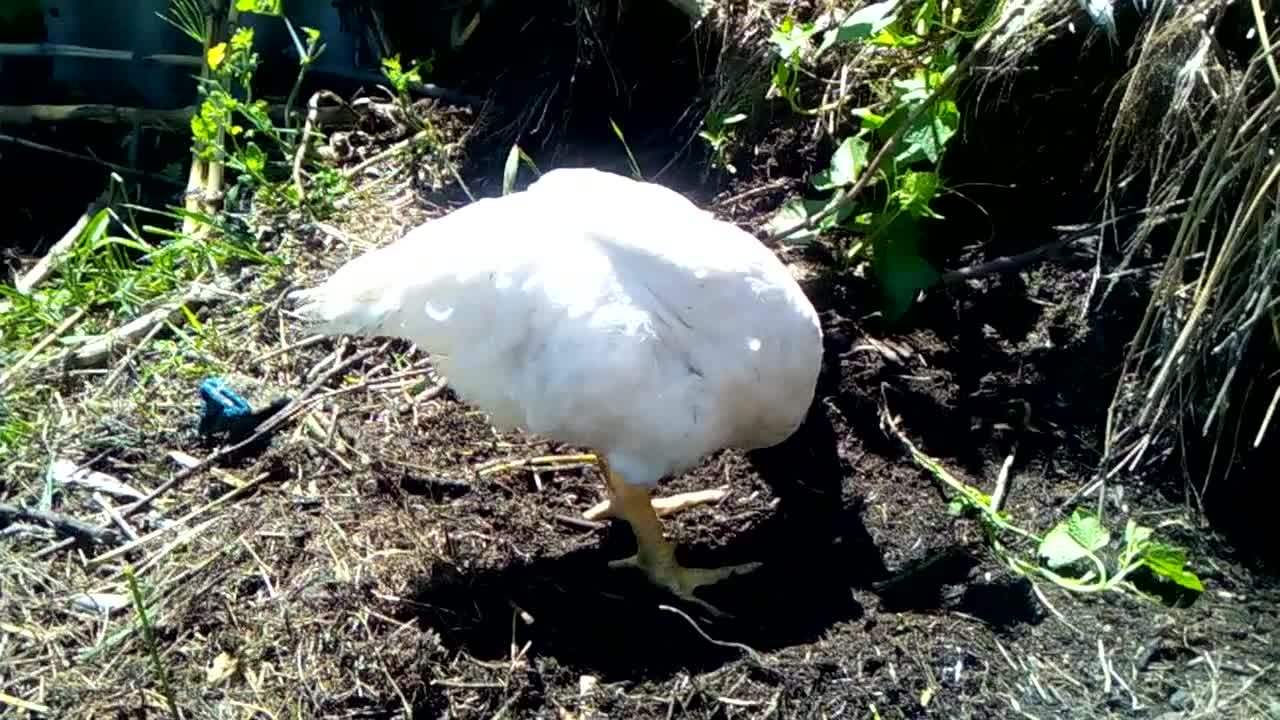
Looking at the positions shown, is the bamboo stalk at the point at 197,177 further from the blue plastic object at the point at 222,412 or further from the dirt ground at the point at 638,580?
the blue plastic object at the point at 222,412

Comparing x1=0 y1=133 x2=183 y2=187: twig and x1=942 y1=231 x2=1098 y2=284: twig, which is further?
x1=0 y1=133 x2=183 y2=187: twig

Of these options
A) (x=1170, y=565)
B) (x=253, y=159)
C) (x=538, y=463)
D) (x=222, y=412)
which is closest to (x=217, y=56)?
(x=253, y=159)

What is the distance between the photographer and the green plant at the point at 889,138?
3.07 m

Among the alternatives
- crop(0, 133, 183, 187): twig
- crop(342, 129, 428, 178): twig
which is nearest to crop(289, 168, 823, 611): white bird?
crop(342, 129, 428, 178): twig

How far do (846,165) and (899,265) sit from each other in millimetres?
261

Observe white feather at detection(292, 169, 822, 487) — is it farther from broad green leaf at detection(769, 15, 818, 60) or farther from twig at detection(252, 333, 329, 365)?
broad green leaf at detection(769, 15, 818, 60)

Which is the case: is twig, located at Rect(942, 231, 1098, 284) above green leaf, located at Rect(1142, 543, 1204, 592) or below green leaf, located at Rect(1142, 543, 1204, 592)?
above

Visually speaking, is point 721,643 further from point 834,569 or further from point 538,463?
point 538,463

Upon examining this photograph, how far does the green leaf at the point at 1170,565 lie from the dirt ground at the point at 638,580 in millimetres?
78

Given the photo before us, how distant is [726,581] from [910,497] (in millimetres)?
441

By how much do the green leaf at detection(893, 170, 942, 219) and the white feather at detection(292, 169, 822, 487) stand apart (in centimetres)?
49

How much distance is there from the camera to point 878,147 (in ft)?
10.9

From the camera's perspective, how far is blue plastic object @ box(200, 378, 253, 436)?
3.05 metres

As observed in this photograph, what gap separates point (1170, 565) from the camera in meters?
2.57
